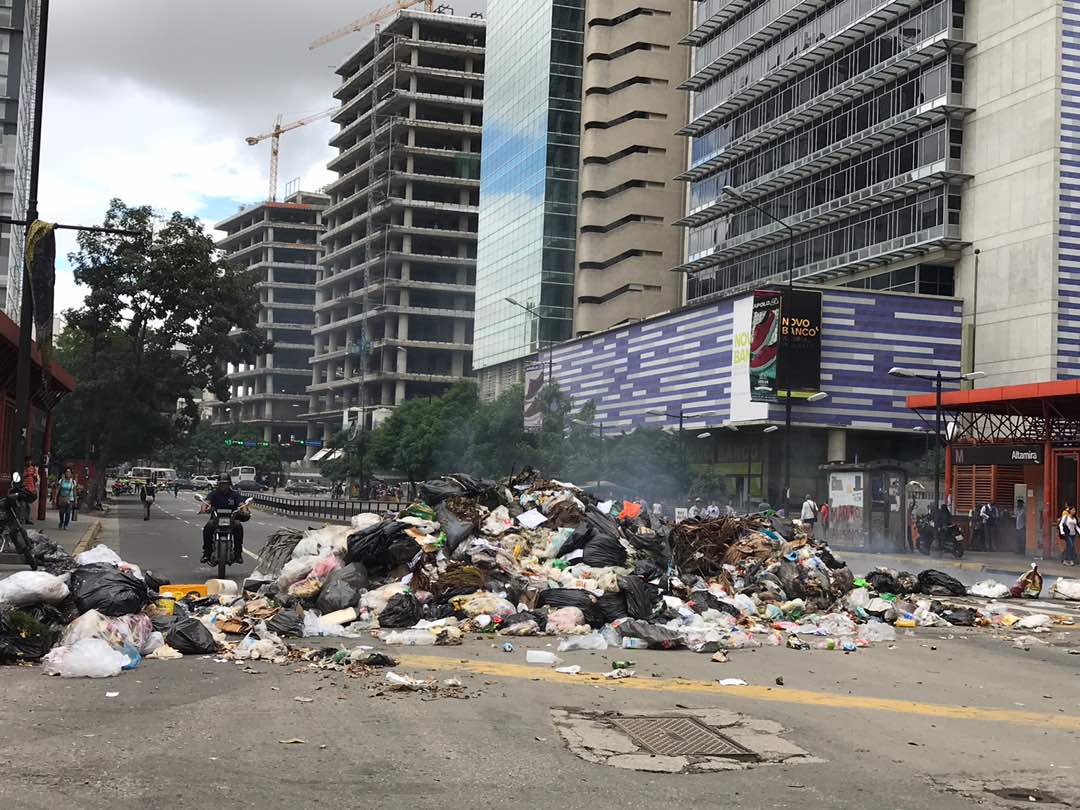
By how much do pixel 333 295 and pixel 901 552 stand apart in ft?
371

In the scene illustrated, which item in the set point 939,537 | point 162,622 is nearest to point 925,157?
point 939,537

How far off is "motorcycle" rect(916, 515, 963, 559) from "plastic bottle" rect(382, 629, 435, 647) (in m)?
24.9

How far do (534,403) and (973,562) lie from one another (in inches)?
1517

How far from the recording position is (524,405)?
70.3 meters

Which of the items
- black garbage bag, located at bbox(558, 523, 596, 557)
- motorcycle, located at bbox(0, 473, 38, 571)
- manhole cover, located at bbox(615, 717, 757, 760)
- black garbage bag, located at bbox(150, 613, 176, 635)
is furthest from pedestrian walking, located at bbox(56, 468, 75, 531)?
manhole cover, located at bbox(615, 717, 757, 760)

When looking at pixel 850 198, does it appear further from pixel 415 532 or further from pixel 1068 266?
pixel 415 532

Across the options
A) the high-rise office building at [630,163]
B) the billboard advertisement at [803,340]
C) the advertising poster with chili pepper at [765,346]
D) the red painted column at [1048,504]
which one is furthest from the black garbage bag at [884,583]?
the high-rise office building at [630,163]

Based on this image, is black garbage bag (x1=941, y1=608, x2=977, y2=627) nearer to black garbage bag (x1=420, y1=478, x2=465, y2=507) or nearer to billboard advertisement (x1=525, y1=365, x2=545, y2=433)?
black garbage bag (x1=420, y1=478, x2=465, y2=507)

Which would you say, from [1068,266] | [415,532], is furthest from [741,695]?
[1068,266]

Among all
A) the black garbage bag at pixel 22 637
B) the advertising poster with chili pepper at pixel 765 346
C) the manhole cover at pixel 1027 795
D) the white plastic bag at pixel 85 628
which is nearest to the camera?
the manhole cover at pixel 1027 795

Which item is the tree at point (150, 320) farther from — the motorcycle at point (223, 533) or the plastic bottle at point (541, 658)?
the plastic bottle at point (541, 658)

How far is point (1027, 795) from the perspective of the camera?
5996mm

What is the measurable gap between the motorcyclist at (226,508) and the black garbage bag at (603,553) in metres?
5.05

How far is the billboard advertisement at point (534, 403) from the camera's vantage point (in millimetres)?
65312
